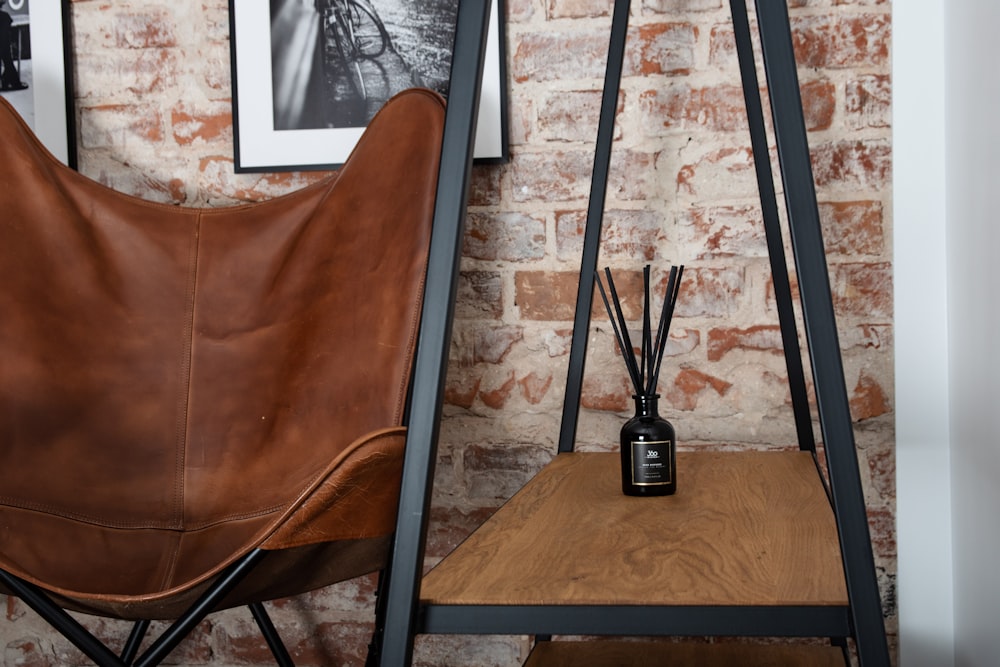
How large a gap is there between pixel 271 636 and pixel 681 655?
2.55 feet

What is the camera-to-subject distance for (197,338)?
4.90 ft

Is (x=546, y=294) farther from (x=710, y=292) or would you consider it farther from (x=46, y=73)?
(x=46, y=73)

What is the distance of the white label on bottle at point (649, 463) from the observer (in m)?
1.10

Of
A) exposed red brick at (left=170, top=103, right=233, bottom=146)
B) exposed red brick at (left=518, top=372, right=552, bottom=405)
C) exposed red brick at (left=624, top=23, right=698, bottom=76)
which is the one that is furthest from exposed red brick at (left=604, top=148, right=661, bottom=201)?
exposed red brick at (left=170, top=103, right=233, bottom=146)

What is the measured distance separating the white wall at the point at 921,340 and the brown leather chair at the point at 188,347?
0.80 metres

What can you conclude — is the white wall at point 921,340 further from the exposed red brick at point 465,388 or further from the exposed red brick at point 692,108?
the exposed red brick at point 465,388

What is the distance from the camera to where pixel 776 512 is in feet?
3.24

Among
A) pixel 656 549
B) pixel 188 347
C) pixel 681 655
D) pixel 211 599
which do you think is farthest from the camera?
pixel 188 347

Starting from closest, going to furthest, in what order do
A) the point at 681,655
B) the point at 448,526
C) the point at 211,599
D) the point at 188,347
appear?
the point at 211,599 < the point at 681,655 < the point at 188,347 < the point at 448,526

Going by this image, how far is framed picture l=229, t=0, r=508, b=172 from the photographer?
5.49 feet

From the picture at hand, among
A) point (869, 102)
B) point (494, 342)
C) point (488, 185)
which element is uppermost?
point (869, 102)

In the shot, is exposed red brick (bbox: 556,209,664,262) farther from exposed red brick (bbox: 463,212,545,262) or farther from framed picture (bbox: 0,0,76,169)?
framed picture (bbox: 0,0,76,169)

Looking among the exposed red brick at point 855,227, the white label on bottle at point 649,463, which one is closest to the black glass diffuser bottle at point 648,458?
the white label on bottle at point 649,463

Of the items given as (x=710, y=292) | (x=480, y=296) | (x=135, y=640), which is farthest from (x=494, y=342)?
(x=135, y=640)
